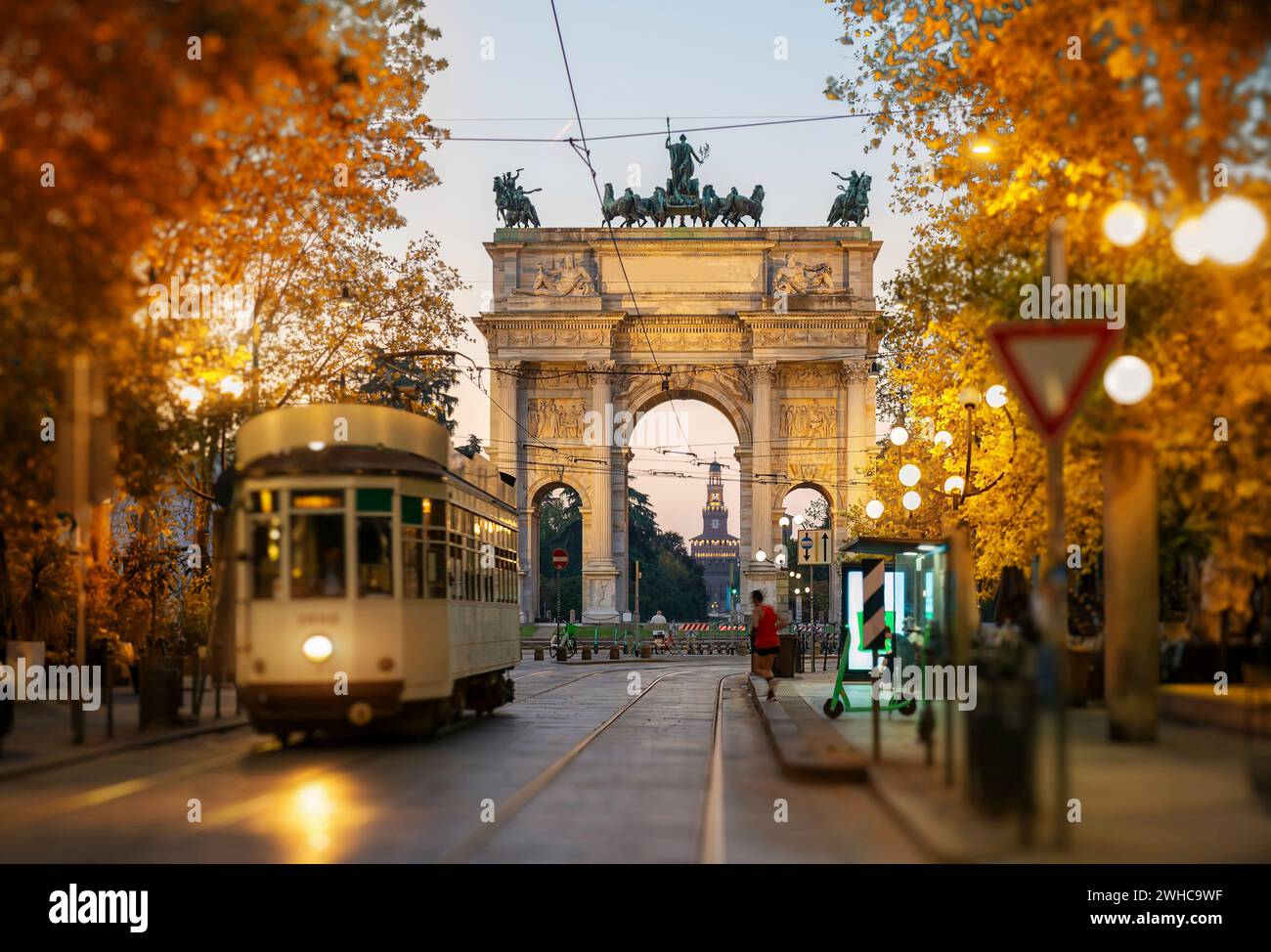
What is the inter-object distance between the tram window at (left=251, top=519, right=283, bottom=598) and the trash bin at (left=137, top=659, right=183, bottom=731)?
9.61ft

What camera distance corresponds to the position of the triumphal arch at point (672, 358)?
235 feet

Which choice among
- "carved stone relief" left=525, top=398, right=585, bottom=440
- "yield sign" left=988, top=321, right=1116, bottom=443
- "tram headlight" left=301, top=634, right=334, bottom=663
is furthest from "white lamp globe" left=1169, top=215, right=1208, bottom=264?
"carved stone relief" left=525, top=398, right=585, bottom=440

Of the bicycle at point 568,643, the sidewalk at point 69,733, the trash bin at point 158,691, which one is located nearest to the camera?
the sidewalk at point 69,733

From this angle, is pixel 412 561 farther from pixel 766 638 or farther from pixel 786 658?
pixel 786 658

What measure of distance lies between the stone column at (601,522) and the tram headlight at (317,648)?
2159 inches

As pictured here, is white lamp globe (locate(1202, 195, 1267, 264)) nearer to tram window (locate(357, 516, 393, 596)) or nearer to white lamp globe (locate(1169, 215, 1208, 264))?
white lamp globe (locate(1169, 215, 1208, 264))

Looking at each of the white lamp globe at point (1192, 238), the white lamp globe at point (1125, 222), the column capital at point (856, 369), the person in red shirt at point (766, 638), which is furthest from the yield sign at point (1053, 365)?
the column capital at point (856, 369)

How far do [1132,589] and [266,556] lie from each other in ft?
28.2

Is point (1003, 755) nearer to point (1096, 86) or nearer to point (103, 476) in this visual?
point (1096, 86)

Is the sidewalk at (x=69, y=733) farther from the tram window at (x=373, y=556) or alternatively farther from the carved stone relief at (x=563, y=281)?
the carved stone relief at (x=563, y=281)

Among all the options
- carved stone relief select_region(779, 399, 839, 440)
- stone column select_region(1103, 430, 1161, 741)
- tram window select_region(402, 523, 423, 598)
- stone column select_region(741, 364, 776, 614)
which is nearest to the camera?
stone column select_region(1103, 430, 1161, 741)

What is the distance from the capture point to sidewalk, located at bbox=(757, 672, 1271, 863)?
29.3ft

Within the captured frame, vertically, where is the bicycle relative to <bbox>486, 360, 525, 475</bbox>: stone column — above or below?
below

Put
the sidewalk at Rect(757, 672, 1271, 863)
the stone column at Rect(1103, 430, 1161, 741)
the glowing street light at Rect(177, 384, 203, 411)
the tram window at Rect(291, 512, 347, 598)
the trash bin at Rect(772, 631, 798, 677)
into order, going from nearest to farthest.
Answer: the sidewalk at Rect(757, 672, 1271, 863)
the stone column at Rect(1103, 430, 1161, 741)
the tram window at Rect(291, 512, 347, 598)
the glowing street light at Rect(177, 384, 203, 411)
the trash bin at Rect(772, 631, 798, 677)
